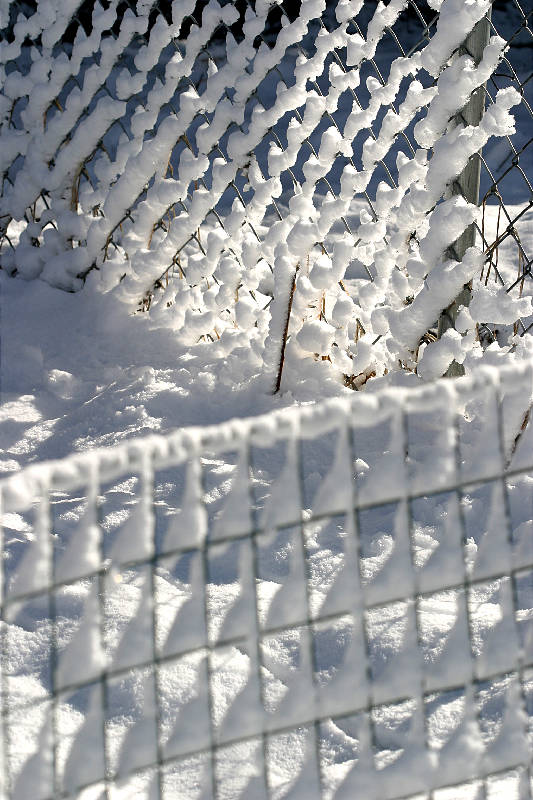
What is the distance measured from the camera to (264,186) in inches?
112

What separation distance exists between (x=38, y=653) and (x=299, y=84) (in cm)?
169

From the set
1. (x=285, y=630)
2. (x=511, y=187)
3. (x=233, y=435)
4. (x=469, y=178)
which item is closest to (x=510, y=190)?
(x=511, y=187)

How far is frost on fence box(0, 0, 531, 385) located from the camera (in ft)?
7.98

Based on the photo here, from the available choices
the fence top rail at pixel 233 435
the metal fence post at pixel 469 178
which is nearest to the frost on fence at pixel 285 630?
the fence top rail at pixel 233 435

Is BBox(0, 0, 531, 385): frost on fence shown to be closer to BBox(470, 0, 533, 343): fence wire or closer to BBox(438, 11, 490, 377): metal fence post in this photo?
BBox(438, 11, 490, 377): metal fence post

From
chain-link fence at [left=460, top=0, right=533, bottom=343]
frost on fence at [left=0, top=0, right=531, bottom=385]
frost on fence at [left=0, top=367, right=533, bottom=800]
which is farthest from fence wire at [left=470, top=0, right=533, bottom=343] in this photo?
frost on fence at [left=0, top=367, right=533, bottom=800]

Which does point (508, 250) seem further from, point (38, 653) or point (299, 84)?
point (38, 653)

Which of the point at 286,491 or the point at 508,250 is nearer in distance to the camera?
the point at 286,491

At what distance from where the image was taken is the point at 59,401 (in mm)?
2881

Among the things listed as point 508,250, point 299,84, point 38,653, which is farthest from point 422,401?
point 508,250

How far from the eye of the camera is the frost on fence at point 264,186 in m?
2.43

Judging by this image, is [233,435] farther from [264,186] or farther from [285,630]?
[264,186]

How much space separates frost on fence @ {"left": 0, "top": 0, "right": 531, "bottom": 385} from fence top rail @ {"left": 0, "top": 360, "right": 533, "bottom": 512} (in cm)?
124

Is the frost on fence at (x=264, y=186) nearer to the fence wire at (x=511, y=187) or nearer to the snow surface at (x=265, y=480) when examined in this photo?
the snow surface at (x=265, y=480)
